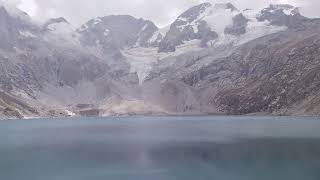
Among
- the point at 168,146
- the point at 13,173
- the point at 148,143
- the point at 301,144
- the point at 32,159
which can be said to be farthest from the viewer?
the point at 148,143

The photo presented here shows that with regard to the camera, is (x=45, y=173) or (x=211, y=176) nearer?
(x=211, y=176)

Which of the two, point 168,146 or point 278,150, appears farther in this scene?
point 168,146

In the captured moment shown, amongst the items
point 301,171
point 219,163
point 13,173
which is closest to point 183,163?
point 219,163

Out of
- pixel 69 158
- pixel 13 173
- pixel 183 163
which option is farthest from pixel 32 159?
pixel 183 163

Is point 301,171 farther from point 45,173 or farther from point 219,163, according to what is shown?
point 45,173

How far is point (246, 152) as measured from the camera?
10906 cm

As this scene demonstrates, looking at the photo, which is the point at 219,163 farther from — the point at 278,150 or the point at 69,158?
the point at 69,158

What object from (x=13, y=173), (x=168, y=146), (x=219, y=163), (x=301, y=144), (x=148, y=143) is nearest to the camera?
(x=13, y=173)

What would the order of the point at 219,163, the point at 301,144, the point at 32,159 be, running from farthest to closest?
1. the point at 301,144
2. the point at 32,159
3. the point at 219,163

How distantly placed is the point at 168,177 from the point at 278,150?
120ft

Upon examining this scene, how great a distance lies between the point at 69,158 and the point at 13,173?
2187cm

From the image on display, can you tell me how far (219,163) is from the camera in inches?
3711

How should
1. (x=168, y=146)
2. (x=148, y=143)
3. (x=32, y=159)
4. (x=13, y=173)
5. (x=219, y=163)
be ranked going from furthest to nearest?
(x=148, y=143) → (x=168, y=146) → (x=32, y=159) → (x=219, y=163) → (x=13, y=173)

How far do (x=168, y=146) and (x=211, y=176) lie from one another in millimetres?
49323
